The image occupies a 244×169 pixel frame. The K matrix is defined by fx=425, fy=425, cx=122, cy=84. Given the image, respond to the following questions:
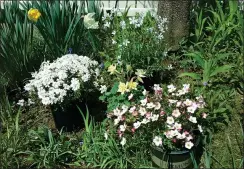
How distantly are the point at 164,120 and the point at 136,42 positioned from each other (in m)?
1.03

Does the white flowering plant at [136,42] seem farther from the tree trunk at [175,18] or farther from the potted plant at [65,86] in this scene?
the potted plant at [65,86]

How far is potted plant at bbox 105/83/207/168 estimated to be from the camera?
2.89 metres

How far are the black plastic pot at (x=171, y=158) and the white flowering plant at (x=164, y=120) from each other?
4 cm

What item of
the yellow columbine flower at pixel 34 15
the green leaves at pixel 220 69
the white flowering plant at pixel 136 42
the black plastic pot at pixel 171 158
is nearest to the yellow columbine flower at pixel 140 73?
the white flowering plant at pixel 136 42

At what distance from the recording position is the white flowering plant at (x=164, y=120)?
2881 millimetres

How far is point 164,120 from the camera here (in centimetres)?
297

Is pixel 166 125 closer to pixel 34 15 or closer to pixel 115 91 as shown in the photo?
pixel 115 91

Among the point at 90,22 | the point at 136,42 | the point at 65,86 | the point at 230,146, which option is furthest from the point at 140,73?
the point at 230,146

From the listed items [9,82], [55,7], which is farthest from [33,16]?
[9,82]

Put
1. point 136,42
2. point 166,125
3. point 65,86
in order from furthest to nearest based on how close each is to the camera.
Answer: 1. point 136,42
2. point 65,86
3. point 166,125

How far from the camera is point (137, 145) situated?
311 centimetres

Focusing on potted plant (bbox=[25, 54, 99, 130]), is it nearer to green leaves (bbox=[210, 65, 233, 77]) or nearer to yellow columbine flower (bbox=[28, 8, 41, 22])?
yellow columbine flower (bbox=[28, 8, 41, 22])

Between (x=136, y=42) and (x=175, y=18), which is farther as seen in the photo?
(x=175, y=18)

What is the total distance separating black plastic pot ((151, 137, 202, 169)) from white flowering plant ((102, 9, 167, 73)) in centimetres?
96
